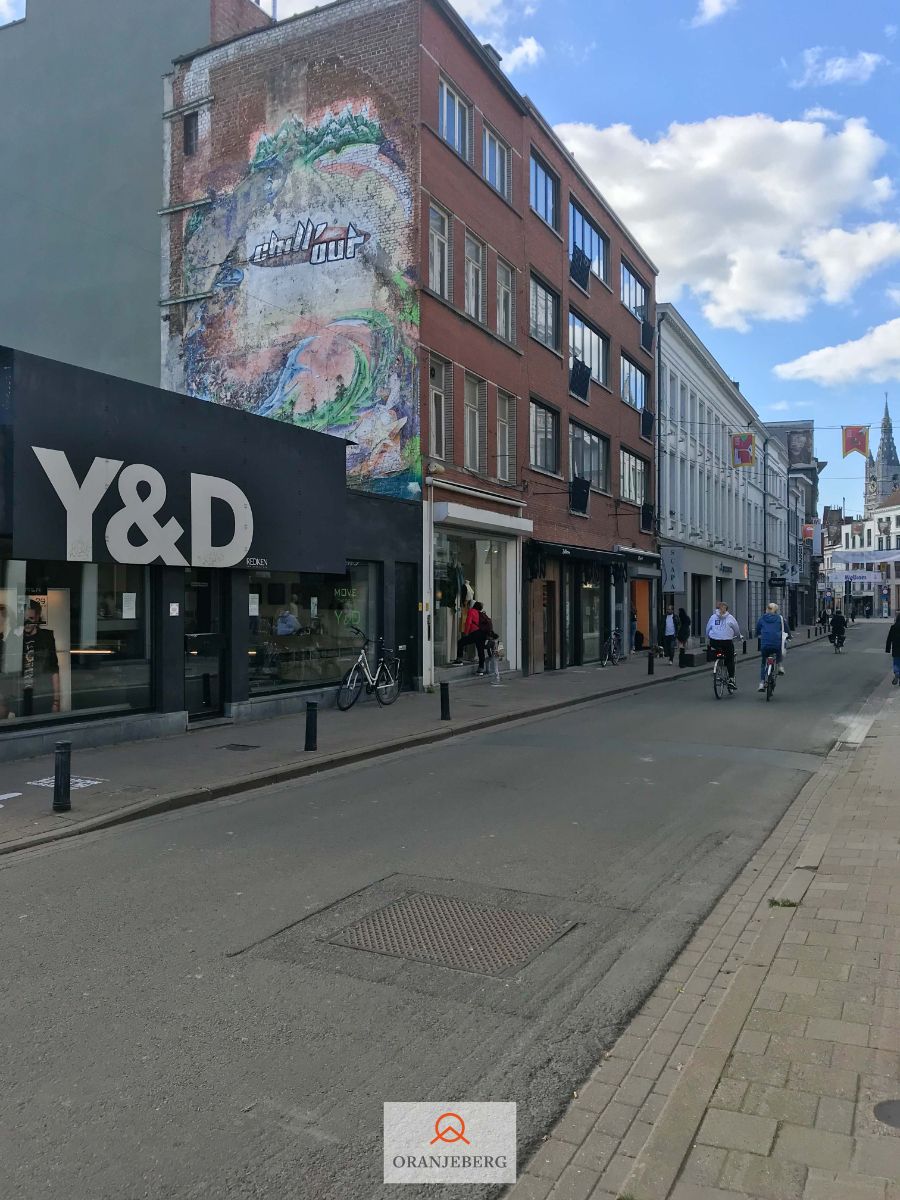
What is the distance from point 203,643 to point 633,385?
964 inches

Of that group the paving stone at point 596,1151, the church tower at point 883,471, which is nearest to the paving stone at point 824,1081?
the paving stone at point 596,1151

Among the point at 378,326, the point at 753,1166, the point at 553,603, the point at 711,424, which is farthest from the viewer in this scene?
the point at 711,424

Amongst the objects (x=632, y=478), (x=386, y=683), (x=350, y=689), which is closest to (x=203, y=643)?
(x=350, y=689)

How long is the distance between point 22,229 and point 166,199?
4.98 meters

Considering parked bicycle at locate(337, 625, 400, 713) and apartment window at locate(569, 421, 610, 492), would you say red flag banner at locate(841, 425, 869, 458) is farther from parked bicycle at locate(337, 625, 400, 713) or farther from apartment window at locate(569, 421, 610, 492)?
parked bicycle at locate(337, 625, 400, 713)

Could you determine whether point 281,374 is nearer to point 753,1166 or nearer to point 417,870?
point 417,870

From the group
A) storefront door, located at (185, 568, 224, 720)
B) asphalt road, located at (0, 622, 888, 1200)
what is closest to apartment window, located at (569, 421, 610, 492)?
storefront door, located at (185, 568, 224, 720)

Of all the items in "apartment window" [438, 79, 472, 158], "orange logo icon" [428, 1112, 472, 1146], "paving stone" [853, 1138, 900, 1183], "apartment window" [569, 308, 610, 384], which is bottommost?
"orange logo icon" [428, 1112, 472, 1146]

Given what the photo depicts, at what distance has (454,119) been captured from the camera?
20625 millimetres

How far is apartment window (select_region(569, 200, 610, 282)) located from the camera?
91.3 feet

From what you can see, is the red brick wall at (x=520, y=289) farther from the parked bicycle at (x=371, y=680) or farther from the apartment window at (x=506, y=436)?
the parked bicycle at (x=371, y=680)

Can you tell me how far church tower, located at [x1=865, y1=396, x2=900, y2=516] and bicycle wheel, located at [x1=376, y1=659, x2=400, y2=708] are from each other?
131016 millimetres

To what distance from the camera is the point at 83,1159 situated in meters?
3.07

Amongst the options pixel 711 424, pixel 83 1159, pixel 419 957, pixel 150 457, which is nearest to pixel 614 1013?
pixel 419 957
